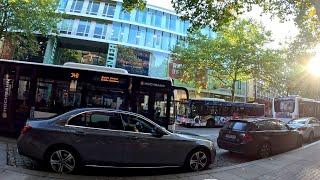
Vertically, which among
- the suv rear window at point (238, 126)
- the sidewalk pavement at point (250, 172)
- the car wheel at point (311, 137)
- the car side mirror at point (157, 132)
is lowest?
the sidewalk pavement at point (250, 172)

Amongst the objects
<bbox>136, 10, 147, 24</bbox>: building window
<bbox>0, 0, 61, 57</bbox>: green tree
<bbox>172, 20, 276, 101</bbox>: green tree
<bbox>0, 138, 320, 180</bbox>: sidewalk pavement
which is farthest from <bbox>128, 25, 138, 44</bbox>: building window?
<bbox>0, 138, 320, 180</bbox>: sidewalk pavement

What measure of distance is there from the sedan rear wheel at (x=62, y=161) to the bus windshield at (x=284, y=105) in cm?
2506

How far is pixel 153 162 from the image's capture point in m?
9.37

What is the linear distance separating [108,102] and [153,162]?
500 centimetres

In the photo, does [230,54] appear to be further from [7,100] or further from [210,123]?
[7,100]

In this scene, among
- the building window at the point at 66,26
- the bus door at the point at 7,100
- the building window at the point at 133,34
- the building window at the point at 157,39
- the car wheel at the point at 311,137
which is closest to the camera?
the bus door at the point at 7,100

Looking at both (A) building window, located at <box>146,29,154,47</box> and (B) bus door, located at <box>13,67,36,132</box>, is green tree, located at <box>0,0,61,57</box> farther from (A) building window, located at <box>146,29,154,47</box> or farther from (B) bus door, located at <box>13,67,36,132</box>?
(B) bus door, located at <box>13,67,36,132</box>

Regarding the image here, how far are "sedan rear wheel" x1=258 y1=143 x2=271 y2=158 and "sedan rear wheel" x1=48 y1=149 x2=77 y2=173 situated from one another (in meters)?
7.61

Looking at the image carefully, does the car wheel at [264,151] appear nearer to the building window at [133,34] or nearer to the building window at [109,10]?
the building window at [133,34]

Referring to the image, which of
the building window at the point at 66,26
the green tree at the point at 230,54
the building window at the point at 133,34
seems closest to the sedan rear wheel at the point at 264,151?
the green tree at the point at 230,54

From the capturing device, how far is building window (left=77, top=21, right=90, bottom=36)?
45.3m

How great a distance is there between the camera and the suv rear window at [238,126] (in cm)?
1362

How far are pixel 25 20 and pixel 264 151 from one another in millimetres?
24208

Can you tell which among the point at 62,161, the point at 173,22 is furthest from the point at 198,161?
the point at 173,22
